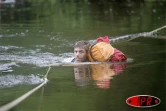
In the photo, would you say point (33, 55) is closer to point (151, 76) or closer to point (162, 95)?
point (151, 76)

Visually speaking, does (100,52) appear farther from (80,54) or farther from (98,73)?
(98,73)

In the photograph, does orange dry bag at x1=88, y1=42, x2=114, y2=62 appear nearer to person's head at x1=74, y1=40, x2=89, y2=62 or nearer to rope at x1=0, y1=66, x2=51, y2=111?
person's head at x1=74, y1=40, x2=89, y2=62

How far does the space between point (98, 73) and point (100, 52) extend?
2.53 feet

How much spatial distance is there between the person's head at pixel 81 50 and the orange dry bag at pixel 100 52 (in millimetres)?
98

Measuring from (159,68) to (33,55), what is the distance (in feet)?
9.64

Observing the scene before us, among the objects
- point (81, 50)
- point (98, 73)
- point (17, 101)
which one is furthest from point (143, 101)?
point (81, 50)

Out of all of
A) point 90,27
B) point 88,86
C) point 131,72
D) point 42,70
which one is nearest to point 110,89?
point 88,86

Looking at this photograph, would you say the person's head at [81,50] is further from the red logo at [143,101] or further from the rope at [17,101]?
the red logo at [143,101]

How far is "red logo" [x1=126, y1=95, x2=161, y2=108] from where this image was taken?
5.83m

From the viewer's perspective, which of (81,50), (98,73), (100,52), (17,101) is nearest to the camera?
(17,101)

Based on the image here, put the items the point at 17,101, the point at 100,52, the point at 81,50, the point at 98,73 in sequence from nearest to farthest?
the point at 17,101 < the point at 98,73 < the point at 81,50 < the point at 100,52

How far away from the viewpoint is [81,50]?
820cm

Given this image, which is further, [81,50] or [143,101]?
[81,50]

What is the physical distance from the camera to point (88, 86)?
673 centimetres
